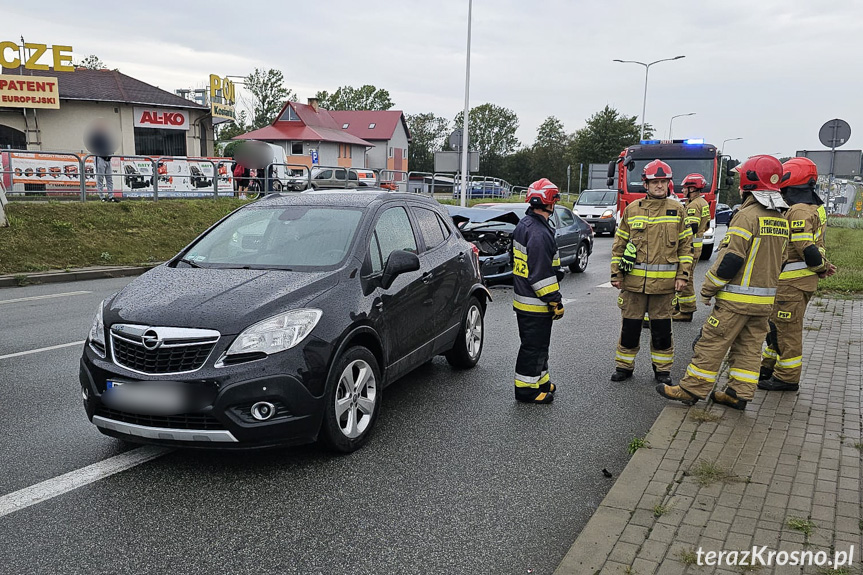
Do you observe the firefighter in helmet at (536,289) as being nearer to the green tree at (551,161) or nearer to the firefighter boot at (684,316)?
the firefighter boot at (684,316)

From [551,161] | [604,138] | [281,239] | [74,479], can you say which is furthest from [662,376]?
[551,161]

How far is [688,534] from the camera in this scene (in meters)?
3.34

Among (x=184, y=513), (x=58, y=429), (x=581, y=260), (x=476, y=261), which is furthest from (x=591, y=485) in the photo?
(x=581, y=260)

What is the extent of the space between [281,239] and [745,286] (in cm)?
344

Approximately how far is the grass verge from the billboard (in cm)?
1425

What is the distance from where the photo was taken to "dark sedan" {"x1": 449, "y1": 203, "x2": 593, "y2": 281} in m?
11.9

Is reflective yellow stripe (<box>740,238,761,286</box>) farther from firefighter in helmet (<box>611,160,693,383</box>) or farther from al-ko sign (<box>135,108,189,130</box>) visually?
al-ko sign (<box>135,108,189,130</box>)

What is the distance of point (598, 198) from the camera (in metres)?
27.8

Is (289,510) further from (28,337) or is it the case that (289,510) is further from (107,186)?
(107,186)

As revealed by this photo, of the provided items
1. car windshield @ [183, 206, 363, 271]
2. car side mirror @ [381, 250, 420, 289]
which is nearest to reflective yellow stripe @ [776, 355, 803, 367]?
car side mirror @ [381, 250, 420, 289]

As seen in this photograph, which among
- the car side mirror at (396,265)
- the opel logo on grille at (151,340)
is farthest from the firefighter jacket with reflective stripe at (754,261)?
the opel logo on grille at (151,340)

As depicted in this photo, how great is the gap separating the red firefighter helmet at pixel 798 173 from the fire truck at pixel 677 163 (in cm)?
1156

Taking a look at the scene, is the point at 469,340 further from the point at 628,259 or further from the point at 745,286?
the point at 745,286

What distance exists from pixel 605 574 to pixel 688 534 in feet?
1.90
